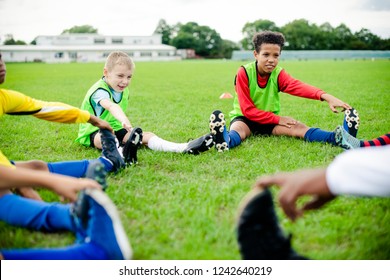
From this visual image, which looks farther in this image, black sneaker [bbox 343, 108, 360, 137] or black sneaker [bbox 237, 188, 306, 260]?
black sneaker [bbox 343, 108, 360, 137]

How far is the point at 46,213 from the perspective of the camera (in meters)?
1.86

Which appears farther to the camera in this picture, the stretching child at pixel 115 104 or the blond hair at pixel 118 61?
the blond hair at pixel 118 61

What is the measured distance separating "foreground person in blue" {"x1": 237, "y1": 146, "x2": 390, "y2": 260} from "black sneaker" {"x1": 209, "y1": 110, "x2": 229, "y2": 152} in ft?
6.05

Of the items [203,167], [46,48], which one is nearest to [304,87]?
[203,167]

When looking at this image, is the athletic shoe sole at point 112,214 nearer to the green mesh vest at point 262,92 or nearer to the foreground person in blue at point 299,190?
the foreground person in blue at point 299,190

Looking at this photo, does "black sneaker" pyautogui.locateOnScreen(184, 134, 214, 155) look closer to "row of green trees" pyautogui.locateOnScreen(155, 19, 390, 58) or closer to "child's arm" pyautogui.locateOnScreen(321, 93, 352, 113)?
"child's arm" pyautogui.locateOnScreen(321, 93, 352, 113)

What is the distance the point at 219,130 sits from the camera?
3.28 meters

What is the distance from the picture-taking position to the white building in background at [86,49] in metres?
52.0

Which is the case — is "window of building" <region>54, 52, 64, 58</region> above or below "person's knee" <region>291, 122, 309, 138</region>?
above

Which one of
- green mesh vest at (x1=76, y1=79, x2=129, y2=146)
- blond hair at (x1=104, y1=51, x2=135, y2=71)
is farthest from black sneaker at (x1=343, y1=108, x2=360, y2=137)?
green mesh vest at (x1=76, y1=79, x2=129, y2=146)

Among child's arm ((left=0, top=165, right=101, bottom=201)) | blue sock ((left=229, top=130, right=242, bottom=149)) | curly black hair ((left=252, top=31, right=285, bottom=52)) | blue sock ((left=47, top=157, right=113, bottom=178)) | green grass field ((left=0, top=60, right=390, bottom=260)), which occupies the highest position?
curly black hair ((left=252, top=31, right=285, bottom=52))

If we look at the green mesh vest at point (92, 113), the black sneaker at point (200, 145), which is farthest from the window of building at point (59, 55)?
the black sneaker at point (200, 145)

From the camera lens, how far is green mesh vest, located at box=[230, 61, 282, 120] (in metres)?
4.09

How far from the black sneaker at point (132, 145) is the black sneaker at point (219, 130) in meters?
0.73
